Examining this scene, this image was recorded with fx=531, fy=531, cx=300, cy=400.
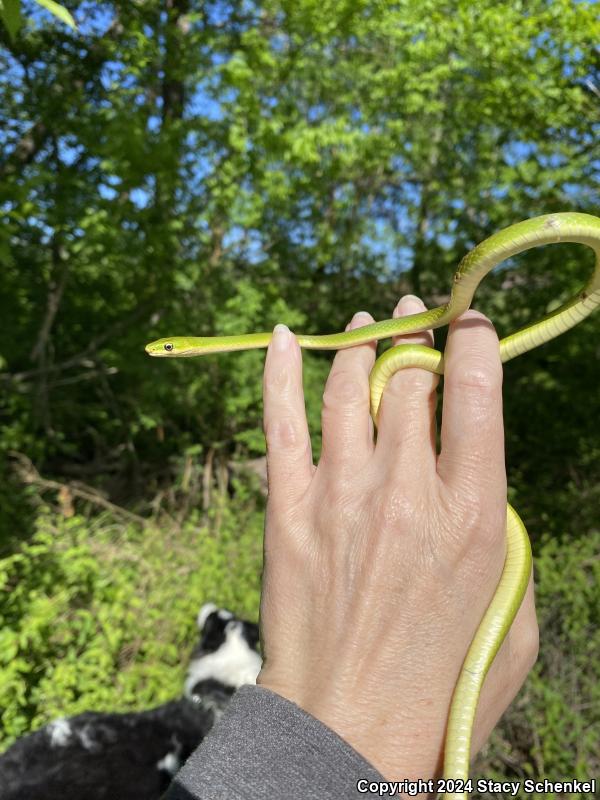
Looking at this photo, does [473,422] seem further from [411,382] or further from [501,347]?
[501,347]

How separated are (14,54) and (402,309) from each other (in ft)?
15.5

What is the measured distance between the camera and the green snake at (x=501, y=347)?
1167 mm

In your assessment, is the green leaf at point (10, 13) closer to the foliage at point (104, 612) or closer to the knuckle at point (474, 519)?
the knuckle at point (474, 519)

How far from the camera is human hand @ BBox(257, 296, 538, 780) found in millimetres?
1169

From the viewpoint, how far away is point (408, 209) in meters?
10.3

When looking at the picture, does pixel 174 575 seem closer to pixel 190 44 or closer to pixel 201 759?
pixel 201 759

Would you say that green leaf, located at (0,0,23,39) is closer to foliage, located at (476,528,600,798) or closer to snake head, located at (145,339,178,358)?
snake head, located at (145,339,178,358)

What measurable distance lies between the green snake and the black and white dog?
1.79m

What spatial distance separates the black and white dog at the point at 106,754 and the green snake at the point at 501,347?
1.79m

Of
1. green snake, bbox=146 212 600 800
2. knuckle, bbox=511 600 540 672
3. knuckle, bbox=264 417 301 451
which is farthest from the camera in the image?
knuckle, bbox=264 417 301 451

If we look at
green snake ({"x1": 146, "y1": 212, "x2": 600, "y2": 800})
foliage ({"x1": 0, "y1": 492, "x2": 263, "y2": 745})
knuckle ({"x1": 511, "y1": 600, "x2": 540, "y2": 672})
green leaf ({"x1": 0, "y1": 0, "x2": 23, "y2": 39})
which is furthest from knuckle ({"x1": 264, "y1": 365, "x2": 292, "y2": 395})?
foliage ({"x1": 0, "y1": 492, "x2": 263, "y2": 745})

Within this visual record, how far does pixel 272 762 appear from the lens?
1028 mm

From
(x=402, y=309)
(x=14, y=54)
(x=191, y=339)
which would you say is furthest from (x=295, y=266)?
(x=402, y=309)

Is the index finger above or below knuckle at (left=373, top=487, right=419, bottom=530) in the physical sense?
above
